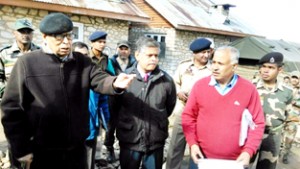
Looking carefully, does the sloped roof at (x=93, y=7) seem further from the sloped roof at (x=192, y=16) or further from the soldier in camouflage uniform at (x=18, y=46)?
the soldier in camouflage uniform at (x=18, y=46)

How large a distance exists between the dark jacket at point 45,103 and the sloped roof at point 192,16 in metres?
9.81

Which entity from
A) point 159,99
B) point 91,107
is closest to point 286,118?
point 159,99

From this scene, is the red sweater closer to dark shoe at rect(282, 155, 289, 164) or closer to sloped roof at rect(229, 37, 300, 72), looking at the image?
dark shoe at rect(282, 155, 289, 164)

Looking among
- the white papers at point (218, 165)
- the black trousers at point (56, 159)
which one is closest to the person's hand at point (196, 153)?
the white papers at point (218, 165)

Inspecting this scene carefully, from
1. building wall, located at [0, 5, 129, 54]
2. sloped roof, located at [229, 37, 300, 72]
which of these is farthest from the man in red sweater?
sloped roof, located at [229, 37, 300, 72]

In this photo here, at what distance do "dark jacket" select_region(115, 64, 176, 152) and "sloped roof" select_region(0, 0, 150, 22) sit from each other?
583 cm

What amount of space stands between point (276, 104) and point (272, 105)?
5 cm

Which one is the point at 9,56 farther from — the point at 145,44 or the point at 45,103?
the point at 145,44

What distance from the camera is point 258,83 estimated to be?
3.16 metres

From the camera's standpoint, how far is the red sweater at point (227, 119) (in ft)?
6.98

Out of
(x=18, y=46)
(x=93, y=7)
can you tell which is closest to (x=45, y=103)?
(x=18, y=46)

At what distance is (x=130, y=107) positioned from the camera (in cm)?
249

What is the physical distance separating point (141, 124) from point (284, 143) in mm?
4214

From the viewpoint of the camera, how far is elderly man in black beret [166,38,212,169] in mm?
3275
